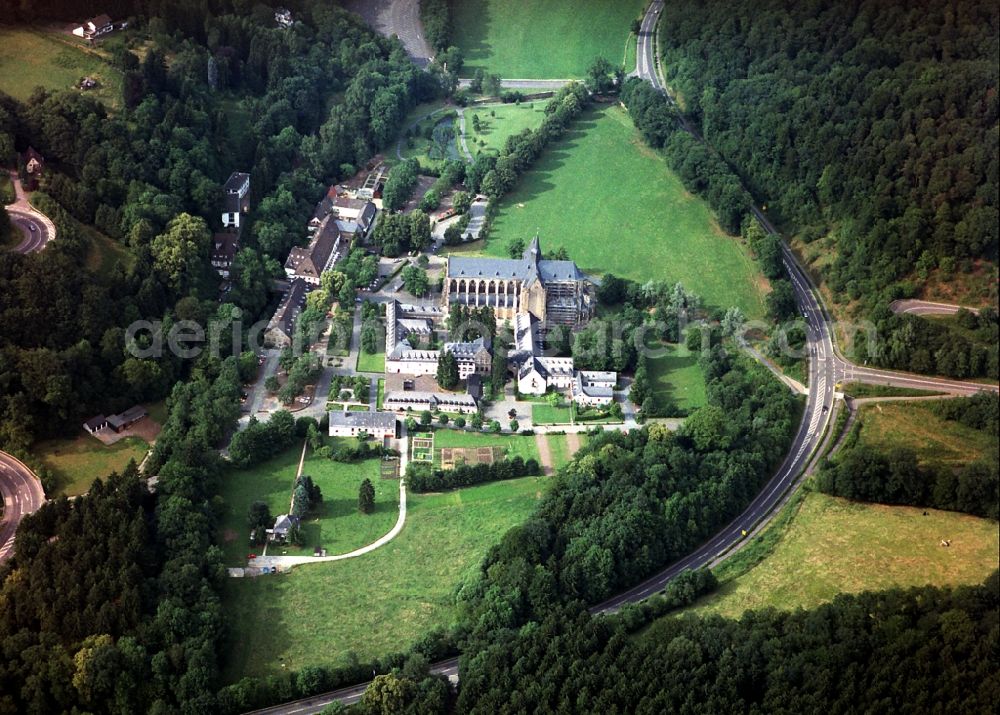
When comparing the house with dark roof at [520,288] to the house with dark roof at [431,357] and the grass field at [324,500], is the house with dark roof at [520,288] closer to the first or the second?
the house with dark roof at [431,357]

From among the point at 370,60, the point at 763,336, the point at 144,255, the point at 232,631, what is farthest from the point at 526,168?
the point at 232,631

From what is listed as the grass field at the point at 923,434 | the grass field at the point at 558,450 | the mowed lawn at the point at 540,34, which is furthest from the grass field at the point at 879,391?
the mowed lawn at the point at 540,34

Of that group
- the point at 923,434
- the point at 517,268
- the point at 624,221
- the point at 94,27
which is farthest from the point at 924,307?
the point at 94,27

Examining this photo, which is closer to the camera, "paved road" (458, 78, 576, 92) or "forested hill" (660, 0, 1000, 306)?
"forested hill" (660, 0, 1000, 306)

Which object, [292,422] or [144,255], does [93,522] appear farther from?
[144,255]

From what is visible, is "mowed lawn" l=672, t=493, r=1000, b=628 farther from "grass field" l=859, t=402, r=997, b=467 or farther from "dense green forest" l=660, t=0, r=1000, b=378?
"dense green forest" l=660, t=0, r=1000, b=378

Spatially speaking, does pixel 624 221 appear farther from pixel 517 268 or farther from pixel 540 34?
pixel 540 34

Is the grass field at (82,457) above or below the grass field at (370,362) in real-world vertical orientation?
below

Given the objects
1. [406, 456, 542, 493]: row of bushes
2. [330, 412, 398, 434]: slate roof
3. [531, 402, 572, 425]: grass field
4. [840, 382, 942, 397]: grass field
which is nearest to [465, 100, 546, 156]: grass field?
[531, 402, 572, 425]: grass field
